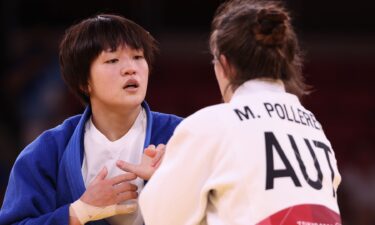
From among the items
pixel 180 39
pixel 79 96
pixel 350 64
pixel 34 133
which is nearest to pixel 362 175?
pixel 350 64

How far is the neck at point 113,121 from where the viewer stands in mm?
2932

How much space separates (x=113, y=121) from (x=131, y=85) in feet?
0.62

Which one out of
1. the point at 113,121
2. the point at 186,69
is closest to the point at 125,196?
the point at 113,121

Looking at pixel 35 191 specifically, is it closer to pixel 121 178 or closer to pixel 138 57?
pixel 121 178

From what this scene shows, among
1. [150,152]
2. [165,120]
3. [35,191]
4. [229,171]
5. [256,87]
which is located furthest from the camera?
[165,120]

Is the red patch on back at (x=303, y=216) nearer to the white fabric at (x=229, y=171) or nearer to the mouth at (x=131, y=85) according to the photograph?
the white fabric at (x=229, y=171)

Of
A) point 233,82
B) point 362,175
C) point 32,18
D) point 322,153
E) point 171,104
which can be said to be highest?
point 233,82

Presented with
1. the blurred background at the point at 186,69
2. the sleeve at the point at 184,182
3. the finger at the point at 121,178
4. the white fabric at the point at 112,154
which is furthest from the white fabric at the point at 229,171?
the blurred background at the point at 186,69

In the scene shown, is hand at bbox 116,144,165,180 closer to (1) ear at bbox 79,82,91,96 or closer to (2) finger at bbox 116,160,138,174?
(2) finger at bbox 116,160,138,174

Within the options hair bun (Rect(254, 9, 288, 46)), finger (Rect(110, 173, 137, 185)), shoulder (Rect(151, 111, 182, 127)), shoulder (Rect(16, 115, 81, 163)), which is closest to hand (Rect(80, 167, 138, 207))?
finger (Rect(110, 173, 137, 185))

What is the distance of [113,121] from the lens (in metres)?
2.94

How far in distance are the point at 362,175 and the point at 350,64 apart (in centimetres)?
160

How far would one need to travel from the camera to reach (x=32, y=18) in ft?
29.1

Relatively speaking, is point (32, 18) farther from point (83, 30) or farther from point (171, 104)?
point (83, 30)
